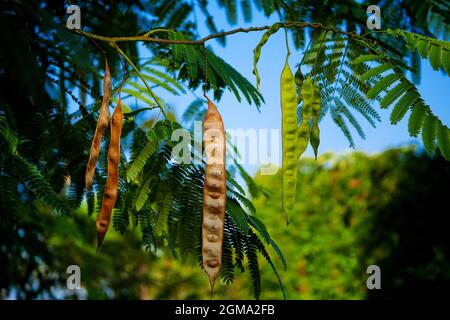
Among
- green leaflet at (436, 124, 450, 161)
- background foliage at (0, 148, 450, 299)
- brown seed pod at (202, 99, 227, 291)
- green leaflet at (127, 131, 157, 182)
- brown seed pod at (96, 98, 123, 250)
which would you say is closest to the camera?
brown seed pod at (202, 99, 227, 291)

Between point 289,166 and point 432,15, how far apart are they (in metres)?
2.18

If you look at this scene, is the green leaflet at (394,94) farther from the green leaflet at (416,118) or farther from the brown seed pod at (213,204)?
the brown seed pod at (213,204)

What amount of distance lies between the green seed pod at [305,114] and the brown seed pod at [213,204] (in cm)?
41

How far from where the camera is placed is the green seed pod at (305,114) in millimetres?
2170

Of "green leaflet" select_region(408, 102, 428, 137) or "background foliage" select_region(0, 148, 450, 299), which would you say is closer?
"green leaflet" select_region(408, 102, 428, 137)

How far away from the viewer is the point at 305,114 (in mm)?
2213

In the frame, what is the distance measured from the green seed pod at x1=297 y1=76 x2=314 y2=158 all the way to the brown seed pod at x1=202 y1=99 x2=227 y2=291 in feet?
1.34

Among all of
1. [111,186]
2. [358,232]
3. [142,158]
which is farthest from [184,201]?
[358,232]

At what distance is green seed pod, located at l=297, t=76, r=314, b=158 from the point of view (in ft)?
7.12

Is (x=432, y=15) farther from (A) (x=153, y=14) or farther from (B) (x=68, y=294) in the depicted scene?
(B) (x=68, y=294)

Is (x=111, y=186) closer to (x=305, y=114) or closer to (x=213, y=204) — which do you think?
(x=213, y=204)

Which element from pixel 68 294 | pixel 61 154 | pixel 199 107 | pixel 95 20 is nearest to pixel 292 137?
pixel 61 154

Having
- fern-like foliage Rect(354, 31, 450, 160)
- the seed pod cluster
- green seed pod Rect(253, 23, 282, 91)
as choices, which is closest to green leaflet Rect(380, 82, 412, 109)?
fern-like foliage Rect(354, 31, 450, 160)

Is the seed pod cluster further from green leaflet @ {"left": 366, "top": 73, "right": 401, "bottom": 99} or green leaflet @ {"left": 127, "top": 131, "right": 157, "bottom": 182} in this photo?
green leaflet @ {"left": 127, "top": 131, "right": 157, "bottom": 182}
